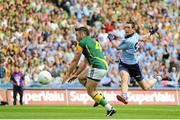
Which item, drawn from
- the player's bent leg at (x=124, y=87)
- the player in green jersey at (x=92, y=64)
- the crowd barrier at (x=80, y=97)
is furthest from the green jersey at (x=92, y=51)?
the crowd barrier at (x=80, y=97)

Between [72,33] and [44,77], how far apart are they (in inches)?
201

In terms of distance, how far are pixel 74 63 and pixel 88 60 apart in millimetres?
699

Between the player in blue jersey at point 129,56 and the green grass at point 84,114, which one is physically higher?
the player in blue jersey at point 129,56

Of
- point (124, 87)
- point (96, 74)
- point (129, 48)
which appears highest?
point (129, 48)

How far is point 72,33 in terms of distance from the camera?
3894 centimetres

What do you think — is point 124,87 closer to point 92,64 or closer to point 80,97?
point 92,64

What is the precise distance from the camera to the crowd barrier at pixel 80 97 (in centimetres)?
3522

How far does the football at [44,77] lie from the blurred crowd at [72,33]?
49cm

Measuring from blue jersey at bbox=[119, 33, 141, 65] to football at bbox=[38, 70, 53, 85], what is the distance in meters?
10.8

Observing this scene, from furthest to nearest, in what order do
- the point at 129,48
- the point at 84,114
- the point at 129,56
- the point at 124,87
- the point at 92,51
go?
the point at 129,56 < the point at 129,48 < the point at 124,87 < the point at 84,114 < the point at 92,51

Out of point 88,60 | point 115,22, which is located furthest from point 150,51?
point 88,60

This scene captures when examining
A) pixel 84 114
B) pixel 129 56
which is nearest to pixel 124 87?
pixel 129 56

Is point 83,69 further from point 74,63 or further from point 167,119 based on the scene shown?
point 167,119

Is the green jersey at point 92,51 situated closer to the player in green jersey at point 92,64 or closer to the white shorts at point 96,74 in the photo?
the player in green jersey at point 92,64
